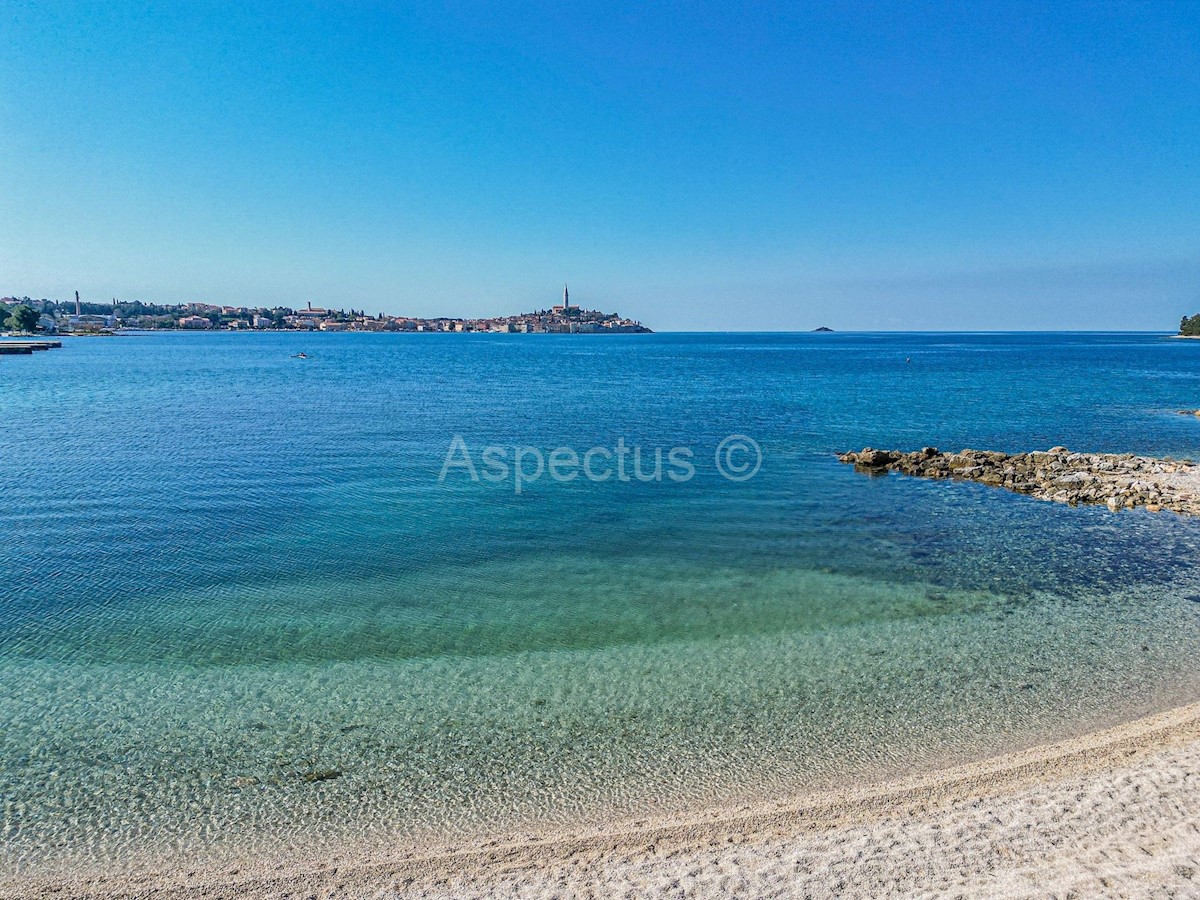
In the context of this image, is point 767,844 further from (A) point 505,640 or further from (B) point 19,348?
(B) point 19,348

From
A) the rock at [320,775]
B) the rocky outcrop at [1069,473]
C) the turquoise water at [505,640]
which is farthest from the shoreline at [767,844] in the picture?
the rocky outcrop at [1069,473]

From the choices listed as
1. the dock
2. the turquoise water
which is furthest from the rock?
the dock

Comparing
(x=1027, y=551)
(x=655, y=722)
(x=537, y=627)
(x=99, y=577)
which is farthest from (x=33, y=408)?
(x=1027, y=551)

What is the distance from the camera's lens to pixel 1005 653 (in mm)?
14117

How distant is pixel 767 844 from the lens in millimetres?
8570

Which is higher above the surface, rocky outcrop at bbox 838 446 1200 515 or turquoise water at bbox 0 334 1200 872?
rocky outcrop at bbox 838 446 1200 515

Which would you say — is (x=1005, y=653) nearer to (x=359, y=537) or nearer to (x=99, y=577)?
(x=359, y=537)

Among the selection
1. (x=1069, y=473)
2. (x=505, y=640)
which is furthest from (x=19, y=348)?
(x=1069, y=473)

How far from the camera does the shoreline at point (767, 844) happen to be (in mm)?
7996

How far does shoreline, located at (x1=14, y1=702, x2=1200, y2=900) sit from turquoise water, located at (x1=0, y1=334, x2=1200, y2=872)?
462mm

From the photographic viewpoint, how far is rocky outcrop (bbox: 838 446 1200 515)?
26.3 m

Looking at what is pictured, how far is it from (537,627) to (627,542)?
6638mm

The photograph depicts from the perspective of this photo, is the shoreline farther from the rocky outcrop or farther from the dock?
the dock

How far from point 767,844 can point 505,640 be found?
7400 mm
